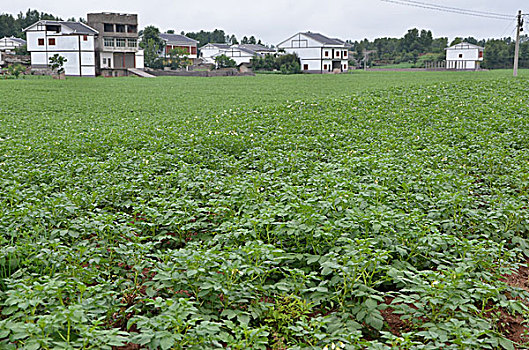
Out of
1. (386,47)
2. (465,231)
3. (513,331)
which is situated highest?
(386,47)

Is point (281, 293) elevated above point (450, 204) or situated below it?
below

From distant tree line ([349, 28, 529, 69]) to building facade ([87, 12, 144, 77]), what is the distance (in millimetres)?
53556

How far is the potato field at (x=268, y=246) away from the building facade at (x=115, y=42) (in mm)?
58022

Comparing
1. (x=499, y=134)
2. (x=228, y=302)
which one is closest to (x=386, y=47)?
(x=499, y=134)

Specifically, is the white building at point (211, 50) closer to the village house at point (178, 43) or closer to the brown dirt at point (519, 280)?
the village house at point (178, 43)

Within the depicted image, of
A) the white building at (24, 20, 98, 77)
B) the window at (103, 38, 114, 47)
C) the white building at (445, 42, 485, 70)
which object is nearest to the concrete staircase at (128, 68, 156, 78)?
the window at (103, 38, 114, 47)

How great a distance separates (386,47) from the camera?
118m

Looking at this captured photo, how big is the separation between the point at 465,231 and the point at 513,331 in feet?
5.09

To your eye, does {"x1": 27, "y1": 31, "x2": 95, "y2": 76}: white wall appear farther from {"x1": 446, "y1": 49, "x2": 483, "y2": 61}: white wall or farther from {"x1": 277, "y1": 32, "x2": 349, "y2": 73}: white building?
{"x1": 446, "y1": 49, "x2": 483, "y2": 61}: white wall

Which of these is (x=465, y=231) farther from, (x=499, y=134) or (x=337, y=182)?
(x=499, y=134)

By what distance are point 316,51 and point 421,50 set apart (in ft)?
135

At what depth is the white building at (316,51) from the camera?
7969 cm

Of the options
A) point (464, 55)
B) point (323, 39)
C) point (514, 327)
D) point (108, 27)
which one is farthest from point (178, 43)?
point (514, 327)

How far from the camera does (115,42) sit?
6512 centimetres
